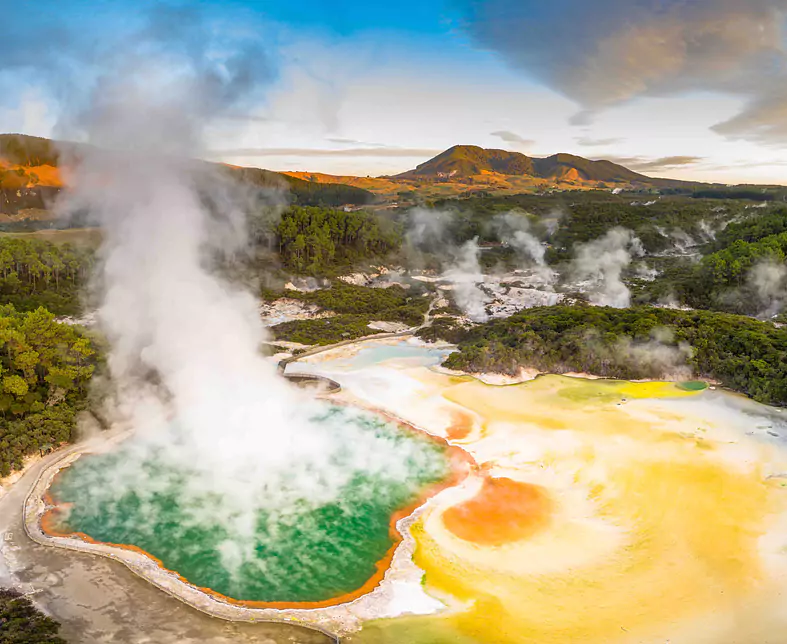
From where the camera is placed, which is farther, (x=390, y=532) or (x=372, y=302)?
(x=372, y=302)

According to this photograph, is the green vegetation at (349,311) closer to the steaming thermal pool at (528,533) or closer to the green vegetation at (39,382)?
the steaming thermal pool at (528,533)

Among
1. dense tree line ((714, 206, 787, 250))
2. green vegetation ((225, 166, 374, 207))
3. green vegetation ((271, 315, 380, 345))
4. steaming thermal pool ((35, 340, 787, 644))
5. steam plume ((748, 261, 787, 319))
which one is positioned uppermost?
green vegetation ((225, 166, 374, 207))

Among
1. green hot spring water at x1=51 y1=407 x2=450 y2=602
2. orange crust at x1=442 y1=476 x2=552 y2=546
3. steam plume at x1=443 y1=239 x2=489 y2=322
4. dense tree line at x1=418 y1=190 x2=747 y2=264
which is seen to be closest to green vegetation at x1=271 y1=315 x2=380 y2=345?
steam plume at x1=443 y1=239 x2=489 y2=322

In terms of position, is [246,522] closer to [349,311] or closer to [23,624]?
[23,624]

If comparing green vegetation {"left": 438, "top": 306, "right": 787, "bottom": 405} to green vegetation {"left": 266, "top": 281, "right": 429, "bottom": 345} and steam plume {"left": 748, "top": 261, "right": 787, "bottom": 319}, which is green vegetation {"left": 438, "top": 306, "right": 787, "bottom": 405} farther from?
steam plume {"left": 748, "top": 261, "right": 787, "bottom": 319}

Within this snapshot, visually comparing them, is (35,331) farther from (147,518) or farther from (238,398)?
(147,518)

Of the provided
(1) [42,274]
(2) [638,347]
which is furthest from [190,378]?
(1) [42,274]
